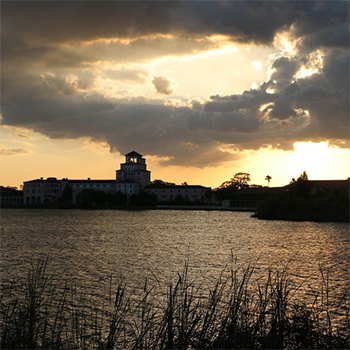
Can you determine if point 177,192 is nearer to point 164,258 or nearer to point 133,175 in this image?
point 133,175

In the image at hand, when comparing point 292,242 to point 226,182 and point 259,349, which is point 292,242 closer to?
point 259,349

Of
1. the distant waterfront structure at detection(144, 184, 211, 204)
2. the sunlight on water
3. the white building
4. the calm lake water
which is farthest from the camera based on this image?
the distant waterfront structure at detection(144, 184, 211, 204)

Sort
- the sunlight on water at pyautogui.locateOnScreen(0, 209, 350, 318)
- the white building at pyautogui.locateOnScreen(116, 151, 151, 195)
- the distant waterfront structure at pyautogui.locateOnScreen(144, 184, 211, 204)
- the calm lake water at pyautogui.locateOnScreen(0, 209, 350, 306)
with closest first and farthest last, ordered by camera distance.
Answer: the sunlight on water at pyautogui.locateOnScreen(0, 209, 350, 318)
the calm lake water at pyautogui.locateOnScreen(0, 209, 350, 306)
the white building at pyautogui.locateOnScreen(116, 151, 151, 195)
the distant waterfront structure at pyautogui.locateOnScreen(144, 184, 211, 204)

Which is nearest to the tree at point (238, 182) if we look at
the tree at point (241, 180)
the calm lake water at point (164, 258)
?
the tree at point (241, 180)

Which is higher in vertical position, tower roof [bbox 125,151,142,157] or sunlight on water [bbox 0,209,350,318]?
tower roof [bbox 125,151,142,157]

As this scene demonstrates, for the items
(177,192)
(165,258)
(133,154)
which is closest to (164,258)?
(165,258)

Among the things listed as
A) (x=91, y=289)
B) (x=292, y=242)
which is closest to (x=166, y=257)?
(x=91, y=289)

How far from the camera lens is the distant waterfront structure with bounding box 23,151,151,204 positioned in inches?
7352

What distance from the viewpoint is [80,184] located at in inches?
7466

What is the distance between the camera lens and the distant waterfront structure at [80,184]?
613 feet

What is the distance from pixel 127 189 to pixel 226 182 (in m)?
52.4

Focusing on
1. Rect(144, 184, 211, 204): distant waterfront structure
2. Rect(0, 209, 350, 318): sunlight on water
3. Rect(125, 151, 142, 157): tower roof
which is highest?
Rect(125, 151, 142, 157): tower roof

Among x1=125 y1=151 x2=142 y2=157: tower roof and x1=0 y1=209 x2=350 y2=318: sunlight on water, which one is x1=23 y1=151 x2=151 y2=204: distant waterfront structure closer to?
x1=125 y1=151 x2=142 y2=157: tower roof

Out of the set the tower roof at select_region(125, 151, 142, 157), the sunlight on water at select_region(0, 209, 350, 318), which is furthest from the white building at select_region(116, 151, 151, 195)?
the sunlight on water at select_region(0, 209, 350, 318)
